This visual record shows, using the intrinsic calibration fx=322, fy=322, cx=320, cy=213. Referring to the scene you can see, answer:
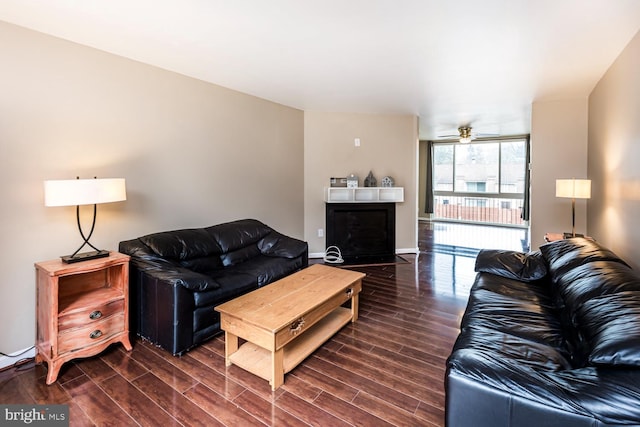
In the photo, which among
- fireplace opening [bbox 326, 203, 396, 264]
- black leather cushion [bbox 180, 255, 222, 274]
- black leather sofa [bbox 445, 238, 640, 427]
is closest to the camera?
black leather sofa [bbox 445, 238, 640, 427]

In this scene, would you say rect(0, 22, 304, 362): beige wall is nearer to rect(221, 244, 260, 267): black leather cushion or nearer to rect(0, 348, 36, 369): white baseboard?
rect(0, 348, 36, 369): white baseboard

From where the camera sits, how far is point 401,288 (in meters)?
3.96

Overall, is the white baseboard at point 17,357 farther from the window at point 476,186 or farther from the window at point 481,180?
the window at point 476,186

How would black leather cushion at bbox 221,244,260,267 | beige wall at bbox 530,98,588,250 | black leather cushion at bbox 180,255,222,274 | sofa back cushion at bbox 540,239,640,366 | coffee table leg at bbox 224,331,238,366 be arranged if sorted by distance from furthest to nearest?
beige wall at bbox 530,98,588,250 < black leather cushion at bbox 221,244,260,267 < black leather cushion at bbox 180,255,222,274 < coffee table leg at bbox 224,331,238,366 < sofa back cushion at bbox 540,239,640,366

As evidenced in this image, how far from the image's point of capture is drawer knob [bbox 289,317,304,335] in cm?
214

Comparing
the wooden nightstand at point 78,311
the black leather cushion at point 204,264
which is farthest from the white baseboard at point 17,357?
the black leather cushion at point 204,264

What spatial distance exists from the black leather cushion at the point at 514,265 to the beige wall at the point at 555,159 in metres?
1.97

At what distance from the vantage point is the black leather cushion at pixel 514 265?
2.76 m

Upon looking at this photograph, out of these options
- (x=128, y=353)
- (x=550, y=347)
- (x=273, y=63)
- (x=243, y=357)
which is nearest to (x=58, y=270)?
(x=128, y=353)

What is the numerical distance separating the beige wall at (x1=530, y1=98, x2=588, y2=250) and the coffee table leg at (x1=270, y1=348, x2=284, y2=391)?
168 inches

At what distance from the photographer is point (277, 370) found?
6.72 feet

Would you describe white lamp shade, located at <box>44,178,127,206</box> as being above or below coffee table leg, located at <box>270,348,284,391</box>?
above

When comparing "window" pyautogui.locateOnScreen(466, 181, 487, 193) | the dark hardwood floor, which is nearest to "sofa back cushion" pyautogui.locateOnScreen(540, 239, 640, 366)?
the dark hardwood floor

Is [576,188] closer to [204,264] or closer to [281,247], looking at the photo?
[281,247]
